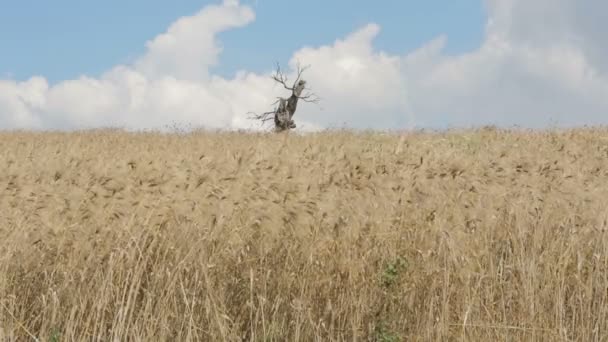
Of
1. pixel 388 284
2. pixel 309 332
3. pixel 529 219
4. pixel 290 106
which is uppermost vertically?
pixel 290 106

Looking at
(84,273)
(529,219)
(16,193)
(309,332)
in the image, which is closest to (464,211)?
(529,219)

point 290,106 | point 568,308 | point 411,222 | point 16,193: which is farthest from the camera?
point 290,106

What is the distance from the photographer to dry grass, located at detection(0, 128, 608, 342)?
448 cm

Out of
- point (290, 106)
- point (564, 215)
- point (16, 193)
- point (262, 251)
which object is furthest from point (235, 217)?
point (290, 106)

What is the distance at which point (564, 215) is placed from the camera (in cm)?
586

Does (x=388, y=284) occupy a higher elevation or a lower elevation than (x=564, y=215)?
lower

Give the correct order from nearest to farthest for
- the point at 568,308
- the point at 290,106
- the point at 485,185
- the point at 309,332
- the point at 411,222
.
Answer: the point at 309,332, the point at 568,308, the point at 411,222, the point at 485,185, the point at 290,106

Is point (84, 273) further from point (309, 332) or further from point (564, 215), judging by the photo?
point (564, 215)

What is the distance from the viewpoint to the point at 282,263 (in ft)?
16.3

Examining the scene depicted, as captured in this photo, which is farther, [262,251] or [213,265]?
[262,251]

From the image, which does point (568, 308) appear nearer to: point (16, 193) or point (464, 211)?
point (464, 211)

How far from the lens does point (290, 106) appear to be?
25.6 meters

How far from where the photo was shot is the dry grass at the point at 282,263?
448 cm

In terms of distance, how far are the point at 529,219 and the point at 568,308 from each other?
3.04ft
